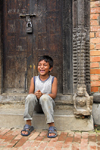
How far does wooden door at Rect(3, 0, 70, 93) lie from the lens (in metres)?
4.09

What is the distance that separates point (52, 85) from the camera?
3.29 metres

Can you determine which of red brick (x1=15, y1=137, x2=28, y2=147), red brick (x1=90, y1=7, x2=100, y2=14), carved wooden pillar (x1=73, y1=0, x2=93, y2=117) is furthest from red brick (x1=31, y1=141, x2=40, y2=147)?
red brick (x1=90, y1=7, x2=100, y2=14)

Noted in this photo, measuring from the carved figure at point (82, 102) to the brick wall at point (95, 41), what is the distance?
0.46 m

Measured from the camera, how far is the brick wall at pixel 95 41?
358cm

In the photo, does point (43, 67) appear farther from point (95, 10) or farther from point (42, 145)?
point (95, 10)

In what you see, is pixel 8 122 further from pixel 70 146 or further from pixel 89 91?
pixel 89 91

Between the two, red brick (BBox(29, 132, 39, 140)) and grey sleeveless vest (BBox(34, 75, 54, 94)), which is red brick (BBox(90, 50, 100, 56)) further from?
red brick (BBox(29, 132, 39, 140))

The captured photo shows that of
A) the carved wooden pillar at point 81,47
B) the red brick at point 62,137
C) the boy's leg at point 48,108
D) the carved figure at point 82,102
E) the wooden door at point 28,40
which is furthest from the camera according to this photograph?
the wooden door at point 28,40

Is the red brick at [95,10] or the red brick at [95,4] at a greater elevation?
the red brick at [95,4]

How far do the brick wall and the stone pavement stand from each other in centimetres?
116

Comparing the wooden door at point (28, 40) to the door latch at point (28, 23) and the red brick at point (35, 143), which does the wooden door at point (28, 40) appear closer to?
the door latch at point (28, 23)

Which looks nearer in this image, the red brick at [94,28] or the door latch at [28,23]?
Answer: the red brick at [94,28]

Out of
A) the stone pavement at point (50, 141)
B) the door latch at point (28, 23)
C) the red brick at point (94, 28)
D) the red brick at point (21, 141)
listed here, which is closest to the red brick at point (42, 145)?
the stone pavement at point (50, 141)

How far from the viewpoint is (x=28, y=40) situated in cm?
417
